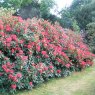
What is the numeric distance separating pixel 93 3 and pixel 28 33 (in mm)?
12886

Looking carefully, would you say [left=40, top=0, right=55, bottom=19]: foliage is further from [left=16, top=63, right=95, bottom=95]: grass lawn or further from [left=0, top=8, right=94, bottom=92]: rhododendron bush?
[left=16, top=63, right=95, bottom=95]: grass lawn

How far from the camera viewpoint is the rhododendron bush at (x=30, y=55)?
732 centimetres

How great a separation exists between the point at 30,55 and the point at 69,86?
1526mm

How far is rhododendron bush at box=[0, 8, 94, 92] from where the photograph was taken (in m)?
7.32

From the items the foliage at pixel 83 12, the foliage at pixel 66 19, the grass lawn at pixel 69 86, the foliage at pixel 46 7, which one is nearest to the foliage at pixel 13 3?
the foliage at pixel 46 7

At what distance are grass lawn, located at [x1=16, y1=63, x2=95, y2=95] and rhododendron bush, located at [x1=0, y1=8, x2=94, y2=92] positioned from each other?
8.6 inches

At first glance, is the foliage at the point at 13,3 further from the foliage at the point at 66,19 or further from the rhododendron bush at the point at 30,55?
the rhododendron bush at the point at 30,55

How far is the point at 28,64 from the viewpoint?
25.8ft

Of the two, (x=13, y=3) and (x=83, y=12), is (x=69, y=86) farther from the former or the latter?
(x=13, y=3)

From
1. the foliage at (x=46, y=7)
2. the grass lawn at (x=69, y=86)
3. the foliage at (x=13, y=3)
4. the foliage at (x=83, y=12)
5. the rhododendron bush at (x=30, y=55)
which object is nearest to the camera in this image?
the rhododendron bush at (x=30, y=55)

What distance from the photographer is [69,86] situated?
826 cm

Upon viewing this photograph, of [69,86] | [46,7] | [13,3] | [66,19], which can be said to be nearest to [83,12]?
[66,19]

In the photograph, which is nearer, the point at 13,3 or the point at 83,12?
the point at 83,12

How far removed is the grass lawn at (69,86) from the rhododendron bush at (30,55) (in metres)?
0.22
